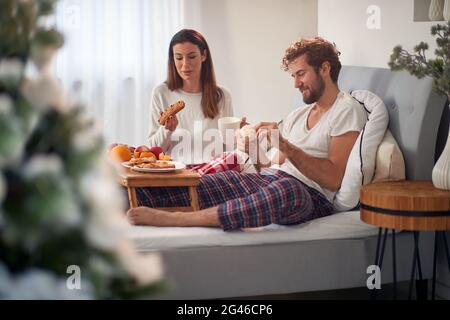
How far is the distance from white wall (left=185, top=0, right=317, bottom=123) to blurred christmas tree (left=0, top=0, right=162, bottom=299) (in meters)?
4.66

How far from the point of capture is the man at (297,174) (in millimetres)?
2979

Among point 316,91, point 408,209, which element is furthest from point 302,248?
point 316,91

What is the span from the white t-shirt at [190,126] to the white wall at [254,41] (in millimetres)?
1295

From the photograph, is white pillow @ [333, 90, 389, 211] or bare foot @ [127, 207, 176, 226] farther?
white pillow @ [333, 90, 389, 211]

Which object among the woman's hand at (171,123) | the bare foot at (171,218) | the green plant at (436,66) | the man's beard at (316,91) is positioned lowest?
the bare foot at (171,218)

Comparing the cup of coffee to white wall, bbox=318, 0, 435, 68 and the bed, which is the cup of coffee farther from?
white wall, bbox=318, 0, 435, 68

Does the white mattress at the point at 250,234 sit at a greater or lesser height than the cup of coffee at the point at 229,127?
lesser

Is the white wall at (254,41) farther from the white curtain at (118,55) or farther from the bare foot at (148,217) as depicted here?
the bare foot at (148,217)

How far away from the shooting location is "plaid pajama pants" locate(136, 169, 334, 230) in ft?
9.75

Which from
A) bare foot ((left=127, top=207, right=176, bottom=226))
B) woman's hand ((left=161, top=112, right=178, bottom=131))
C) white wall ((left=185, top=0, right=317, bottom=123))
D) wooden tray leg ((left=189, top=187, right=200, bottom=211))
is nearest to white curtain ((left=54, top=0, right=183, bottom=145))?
white wall ((left=185, top=0, right=317, bottom=123))

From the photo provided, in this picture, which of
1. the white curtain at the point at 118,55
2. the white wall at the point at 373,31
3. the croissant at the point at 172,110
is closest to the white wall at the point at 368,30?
the white wall at the point at 373,31

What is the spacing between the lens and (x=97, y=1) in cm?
497

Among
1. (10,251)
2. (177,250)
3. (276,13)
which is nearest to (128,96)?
(276,13)

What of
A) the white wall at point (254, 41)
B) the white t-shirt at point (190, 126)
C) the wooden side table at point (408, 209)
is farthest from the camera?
the white wall at point (254, 41)
